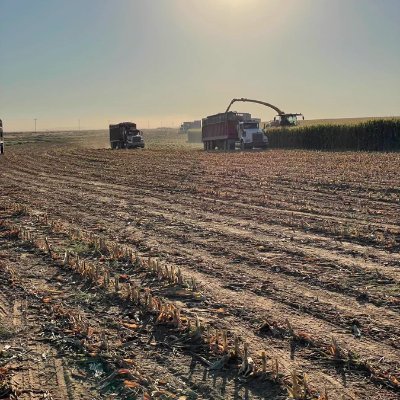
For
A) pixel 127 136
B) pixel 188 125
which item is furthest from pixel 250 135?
pixel 188 125

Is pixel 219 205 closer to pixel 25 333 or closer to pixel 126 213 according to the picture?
pixel 126 213

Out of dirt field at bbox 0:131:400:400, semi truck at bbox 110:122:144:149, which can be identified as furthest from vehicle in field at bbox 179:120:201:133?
dirt field at bbox 0:131:400:400

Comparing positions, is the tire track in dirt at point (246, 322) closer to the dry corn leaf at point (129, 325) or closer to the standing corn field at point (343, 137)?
the dry corn leaf at point (129, 325)

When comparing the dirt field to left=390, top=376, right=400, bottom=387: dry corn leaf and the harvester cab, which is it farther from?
the harvester cab

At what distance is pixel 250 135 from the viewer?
46.1 metres

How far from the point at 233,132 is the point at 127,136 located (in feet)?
46.8

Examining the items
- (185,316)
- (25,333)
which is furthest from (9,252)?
(185,316)

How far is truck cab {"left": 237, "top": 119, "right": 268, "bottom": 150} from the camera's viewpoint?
151 feet

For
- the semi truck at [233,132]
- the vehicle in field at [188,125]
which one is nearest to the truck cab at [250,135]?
the semi truck at [233,132]

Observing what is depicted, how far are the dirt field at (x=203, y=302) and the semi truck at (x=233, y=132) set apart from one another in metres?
34.2

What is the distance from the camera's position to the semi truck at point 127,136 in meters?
56.7

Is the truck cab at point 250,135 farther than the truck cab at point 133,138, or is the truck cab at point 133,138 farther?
the truck cab at point 133,138

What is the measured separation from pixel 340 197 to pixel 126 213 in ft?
18.1

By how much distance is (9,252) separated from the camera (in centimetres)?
838
